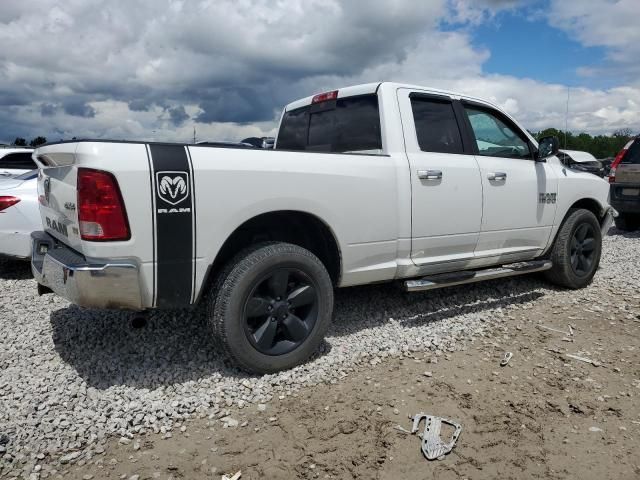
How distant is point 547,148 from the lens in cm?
487

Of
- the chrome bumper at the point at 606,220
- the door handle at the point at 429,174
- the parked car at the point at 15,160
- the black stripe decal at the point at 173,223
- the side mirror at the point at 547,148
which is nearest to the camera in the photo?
the black stripe decal at the point at 173,223

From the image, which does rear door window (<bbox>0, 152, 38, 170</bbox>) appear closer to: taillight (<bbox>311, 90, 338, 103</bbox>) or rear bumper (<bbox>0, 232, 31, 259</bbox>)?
rear bumper (<bbox>0, 232, 31, 259</bbox>)

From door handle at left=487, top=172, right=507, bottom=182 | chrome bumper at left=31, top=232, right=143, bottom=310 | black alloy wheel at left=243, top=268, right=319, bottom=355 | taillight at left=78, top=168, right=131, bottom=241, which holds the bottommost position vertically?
black alloy wheel at left=243, top=268, right=319, bottom=355

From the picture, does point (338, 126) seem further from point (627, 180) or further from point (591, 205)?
point (627, 180)

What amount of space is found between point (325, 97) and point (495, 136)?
165 centimetres

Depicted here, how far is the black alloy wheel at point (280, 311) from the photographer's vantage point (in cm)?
328

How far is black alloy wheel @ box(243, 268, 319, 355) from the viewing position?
3279mm

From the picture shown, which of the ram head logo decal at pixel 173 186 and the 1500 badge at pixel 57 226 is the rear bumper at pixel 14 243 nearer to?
the 1500 badge at pixel 57 226

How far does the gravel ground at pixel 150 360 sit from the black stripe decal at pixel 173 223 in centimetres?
64

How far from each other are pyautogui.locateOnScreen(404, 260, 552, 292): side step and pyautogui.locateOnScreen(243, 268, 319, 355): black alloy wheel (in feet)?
2.97

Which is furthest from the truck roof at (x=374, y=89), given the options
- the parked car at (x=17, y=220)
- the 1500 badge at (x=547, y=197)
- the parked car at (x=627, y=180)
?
the parked car at (x=627, y=180)

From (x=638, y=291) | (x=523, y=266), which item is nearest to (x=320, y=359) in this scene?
(x=523, y=266)

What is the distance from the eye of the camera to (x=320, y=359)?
143 inches

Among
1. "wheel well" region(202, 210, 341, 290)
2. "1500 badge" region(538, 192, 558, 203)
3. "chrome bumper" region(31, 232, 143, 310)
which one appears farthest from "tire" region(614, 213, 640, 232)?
"chrome bumper" region(31, 232, 143, 310)
